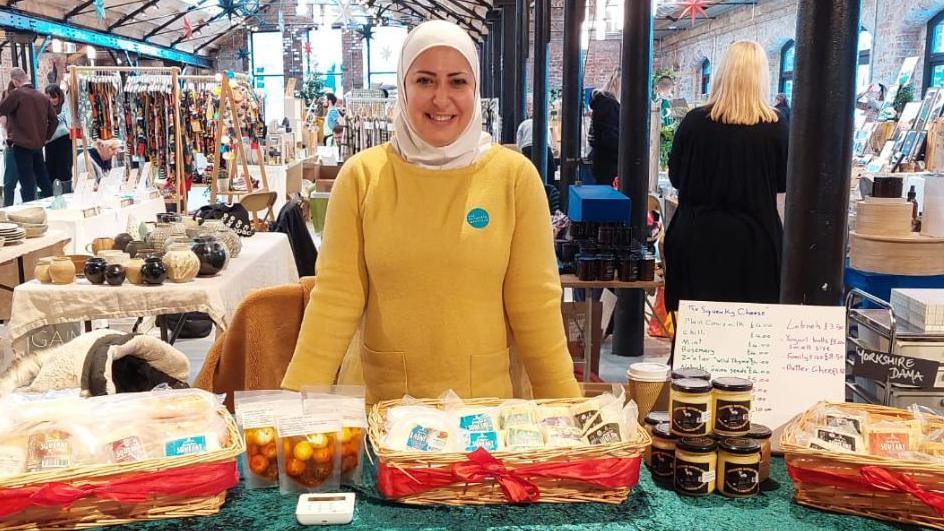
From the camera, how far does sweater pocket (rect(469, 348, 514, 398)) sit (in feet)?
5.91

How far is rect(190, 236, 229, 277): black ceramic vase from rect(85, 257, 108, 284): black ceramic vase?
0.36 metres

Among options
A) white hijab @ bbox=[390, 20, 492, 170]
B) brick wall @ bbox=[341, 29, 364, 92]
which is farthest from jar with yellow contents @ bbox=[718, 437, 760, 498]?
brick wall @ bbox=[341, 29, 364, 92]

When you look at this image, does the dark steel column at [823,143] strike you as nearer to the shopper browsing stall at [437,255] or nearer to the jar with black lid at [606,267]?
the shopper browsing stall at [437,255]

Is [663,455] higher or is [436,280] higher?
[436,280]

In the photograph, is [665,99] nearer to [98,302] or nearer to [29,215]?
[29,215]

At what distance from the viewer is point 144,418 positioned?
4.59ft

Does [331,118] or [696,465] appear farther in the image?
[331,118]

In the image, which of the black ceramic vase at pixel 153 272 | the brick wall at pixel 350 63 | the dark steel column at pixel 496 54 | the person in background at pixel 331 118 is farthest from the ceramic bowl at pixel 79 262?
the brick wall at pixel 350 63

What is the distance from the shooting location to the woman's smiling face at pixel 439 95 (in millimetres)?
1724

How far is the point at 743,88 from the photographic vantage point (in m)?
3.37

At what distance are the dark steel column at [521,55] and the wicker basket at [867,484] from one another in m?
10.1

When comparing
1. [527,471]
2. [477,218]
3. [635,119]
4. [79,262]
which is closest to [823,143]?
[477,218]

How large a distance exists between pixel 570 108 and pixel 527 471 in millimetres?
6941

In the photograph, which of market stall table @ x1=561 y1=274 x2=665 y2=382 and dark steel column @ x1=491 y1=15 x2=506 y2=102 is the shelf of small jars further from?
dark steel column @ x1=491 y1=15 x2=506 y2=102
